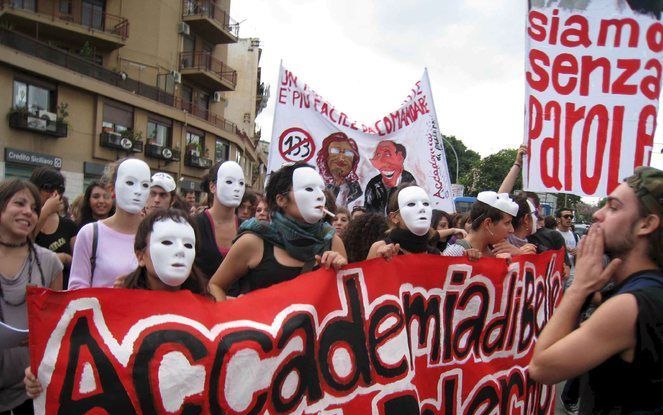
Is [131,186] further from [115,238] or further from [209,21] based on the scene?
[209,21]

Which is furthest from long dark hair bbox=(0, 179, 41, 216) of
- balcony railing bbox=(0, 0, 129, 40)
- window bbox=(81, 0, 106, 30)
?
window bbox=(81, 0, 106, 30)

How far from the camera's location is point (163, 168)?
1120 inches

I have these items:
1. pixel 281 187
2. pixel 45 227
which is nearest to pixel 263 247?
pixel 281 187

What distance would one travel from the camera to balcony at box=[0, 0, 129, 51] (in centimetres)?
2316

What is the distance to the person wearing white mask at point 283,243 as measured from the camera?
2906 millimetres

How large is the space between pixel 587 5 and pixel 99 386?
4117 mm

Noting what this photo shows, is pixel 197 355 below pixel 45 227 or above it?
below

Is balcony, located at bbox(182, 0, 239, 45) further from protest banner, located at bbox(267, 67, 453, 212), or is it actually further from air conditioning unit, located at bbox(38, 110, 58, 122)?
protest banner, located at bbox(267, 67, 453, 212)

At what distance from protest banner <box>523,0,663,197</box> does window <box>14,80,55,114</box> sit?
20.8m

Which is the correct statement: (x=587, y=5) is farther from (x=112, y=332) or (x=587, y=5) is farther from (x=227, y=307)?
(x=112, y=332)

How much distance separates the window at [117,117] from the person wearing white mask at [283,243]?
23.5 metres

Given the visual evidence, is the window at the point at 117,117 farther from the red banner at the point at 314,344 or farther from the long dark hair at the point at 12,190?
the red banner at the point at 314,344

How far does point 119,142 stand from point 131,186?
22855 mm

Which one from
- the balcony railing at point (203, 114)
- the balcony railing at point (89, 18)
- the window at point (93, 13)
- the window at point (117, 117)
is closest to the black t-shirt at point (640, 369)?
the window at point (117, 117)
